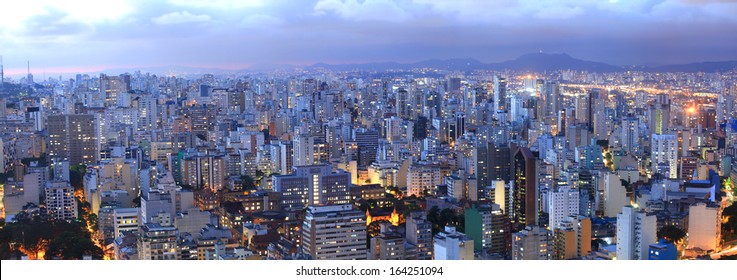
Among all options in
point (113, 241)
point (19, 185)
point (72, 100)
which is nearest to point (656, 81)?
point (113, 241)

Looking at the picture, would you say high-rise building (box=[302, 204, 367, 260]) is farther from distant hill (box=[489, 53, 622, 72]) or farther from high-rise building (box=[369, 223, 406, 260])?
distant hill (box=[489, 53, 622, 72])

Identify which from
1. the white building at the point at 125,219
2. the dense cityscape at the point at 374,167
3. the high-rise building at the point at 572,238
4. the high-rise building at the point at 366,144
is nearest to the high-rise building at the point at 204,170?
the dense cityscape at the point at 374,167

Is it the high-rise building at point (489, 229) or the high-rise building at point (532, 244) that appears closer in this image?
the high-rise building at point (532, 244)

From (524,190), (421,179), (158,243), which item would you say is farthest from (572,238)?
(421,179)

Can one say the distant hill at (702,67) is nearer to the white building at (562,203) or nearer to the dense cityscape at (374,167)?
the dense cityscape at (374,167)

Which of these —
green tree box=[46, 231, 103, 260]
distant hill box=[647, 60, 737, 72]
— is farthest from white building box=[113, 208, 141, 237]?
distant hill box=[647, 60, 737, 72]
